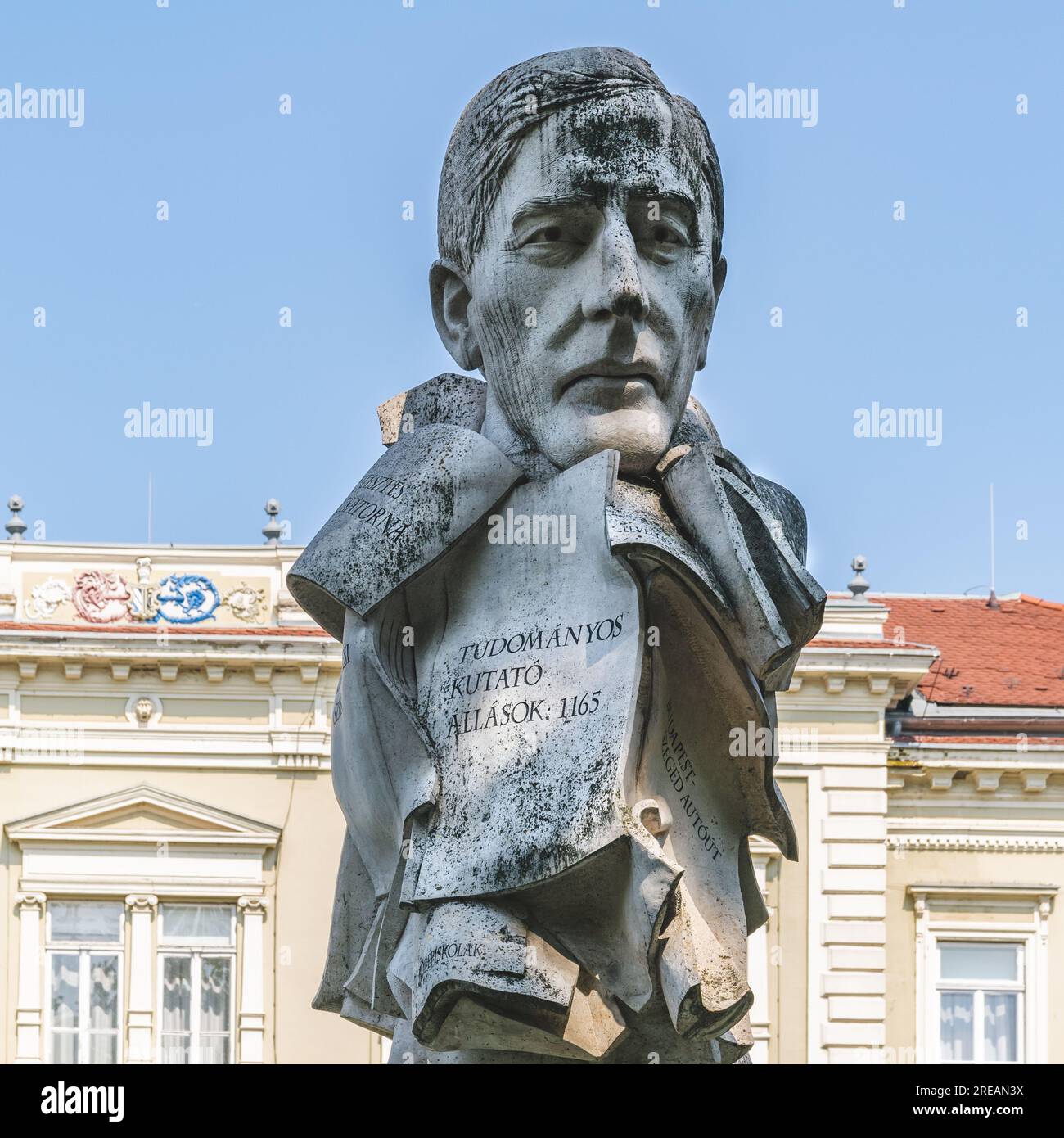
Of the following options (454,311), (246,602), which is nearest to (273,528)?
(246,602)

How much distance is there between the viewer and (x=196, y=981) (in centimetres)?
3562

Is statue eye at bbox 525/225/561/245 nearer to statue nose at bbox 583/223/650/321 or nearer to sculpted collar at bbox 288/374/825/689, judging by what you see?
statue nose at bbox 583/223/650/321

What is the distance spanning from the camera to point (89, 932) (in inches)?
1404

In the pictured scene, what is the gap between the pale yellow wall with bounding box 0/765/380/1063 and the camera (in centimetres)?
3516

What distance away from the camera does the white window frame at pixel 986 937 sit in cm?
3609

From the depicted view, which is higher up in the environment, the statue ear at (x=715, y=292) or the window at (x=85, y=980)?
the statue ear at (x=715, y=292)

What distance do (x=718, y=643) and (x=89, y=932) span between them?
2990cm

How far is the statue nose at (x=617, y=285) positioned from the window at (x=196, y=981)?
29.3 metres

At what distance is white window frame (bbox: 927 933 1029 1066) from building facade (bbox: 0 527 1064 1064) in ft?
0.11

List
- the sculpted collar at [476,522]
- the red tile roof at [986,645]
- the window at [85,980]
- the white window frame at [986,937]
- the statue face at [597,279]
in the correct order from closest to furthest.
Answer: the sculpted collar at [476,522] < the statue face at [597,279] < the window at [85,980] < the white window frame at [986,937] < the red tile roof at [986,645]

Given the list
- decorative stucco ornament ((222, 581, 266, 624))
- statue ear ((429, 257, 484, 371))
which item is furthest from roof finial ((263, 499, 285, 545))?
statue ear ((429, 257, 484, 371))

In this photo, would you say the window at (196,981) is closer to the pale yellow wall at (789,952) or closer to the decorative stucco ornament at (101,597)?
the decorative stucco ornament at (101,597)

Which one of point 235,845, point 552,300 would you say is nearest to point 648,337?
point 552,300

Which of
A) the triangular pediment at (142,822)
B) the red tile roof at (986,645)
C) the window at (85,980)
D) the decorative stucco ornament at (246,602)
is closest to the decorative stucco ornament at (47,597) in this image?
the decorative stucco ornament at (246,602)
